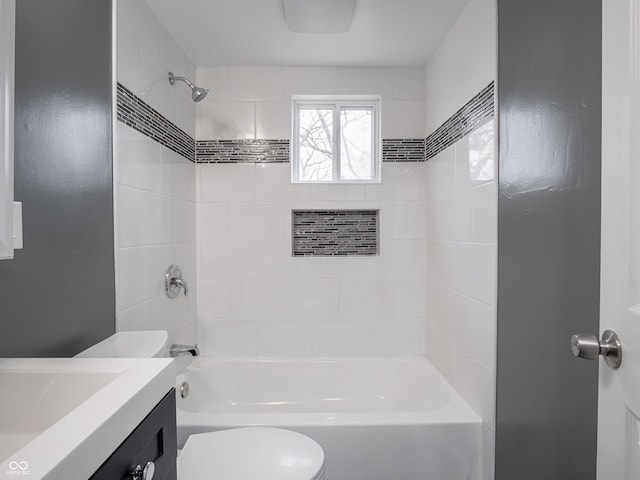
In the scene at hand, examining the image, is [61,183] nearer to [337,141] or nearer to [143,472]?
[143,472]

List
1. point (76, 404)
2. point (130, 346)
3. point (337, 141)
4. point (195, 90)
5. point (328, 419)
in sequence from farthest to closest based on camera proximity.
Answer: point (337, 141), point (195, 90), point (328, 419), point (130, 346), point (76, 404)

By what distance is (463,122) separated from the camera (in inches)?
69.2

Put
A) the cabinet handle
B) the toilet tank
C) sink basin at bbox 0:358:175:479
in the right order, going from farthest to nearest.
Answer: the toilet tank → the cabinet handle → sink basin at bbox 0:358:175:479

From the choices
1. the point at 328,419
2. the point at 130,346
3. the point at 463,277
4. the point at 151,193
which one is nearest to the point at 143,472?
the point at 130,346

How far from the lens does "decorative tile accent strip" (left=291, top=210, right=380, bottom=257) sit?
2.44 meters

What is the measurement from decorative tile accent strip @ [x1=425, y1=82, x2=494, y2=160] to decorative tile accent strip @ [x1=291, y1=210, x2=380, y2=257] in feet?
1.89

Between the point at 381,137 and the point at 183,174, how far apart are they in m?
1.28

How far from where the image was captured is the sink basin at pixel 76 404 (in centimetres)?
50

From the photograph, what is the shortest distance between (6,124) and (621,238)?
1.16 metres

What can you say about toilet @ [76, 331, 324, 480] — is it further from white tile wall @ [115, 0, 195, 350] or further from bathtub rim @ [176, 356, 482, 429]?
white tile wall @ [115, 0, 195, 350]

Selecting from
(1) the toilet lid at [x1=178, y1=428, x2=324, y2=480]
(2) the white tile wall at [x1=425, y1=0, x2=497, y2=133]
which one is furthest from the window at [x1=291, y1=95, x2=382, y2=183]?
(1) the toilet lid at [x1=178, y1=428, x2=324, y2=480]

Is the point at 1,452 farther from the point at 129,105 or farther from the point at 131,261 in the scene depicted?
the point at 129,105

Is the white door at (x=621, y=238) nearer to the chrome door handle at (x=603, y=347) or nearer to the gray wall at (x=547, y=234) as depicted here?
the chrome door handle at (x=603, y=347)

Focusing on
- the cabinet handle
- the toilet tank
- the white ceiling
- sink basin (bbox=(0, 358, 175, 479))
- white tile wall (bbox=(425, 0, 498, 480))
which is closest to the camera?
sink basin (bbox=(0, 358, 175, 479))
